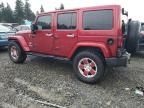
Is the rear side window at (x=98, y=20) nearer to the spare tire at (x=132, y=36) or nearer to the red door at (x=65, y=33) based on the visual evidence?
the red door at (x=65, y=33)

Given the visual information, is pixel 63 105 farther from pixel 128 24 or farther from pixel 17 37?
pixel 17 37

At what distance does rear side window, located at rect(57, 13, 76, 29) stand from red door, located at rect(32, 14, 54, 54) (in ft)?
1.10

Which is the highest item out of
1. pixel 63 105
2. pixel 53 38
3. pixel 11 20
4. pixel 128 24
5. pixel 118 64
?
pixel 11 20

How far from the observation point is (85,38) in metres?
5.11

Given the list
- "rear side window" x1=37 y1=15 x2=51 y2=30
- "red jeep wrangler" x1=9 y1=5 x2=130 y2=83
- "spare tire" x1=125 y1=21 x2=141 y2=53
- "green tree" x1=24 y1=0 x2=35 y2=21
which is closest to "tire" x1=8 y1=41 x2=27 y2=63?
"red jeep wrangler" x1=9 y1=5 x2=130 y2=83

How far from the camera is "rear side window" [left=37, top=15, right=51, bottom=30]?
6012 millimetres

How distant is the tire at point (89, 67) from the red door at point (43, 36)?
3.87 ft

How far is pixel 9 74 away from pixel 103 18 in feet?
10.6

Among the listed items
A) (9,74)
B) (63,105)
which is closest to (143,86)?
(63,105)

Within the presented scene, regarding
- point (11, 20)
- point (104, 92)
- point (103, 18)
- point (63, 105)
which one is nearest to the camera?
point (63, 105)

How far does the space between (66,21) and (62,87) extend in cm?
191

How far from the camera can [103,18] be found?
4.86 metres

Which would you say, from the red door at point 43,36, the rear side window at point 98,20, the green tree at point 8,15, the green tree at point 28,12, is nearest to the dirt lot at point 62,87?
the red door at point 43,36

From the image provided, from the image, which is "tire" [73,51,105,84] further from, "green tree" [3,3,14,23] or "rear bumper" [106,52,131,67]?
"green tree" [3,3,14,23]
